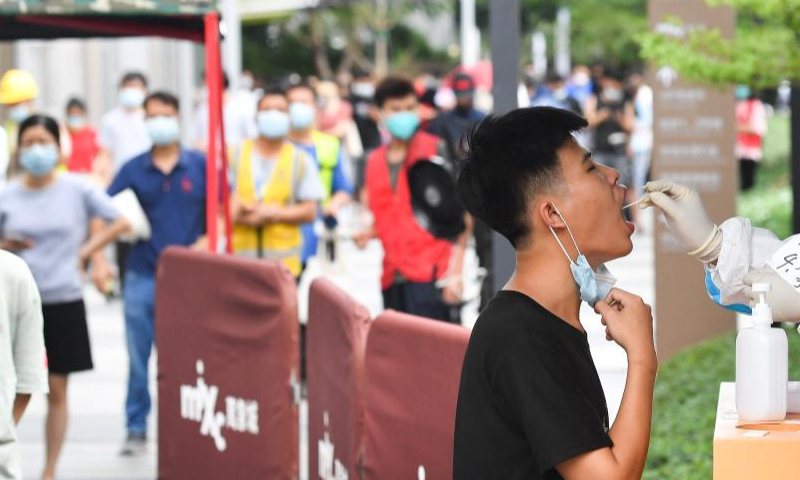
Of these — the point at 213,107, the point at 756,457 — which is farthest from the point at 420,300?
the point at 756,457

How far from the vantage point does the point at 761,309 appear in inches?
139

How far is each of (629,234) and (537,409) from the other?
1.49 ft

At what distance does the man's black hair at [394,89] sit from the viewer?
10.2m

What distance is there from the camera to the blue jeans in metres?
9.41

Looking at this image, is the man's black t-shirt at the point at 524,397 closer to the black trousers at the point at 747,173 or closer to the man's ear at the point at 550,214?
the man's ear at the point at 550,214

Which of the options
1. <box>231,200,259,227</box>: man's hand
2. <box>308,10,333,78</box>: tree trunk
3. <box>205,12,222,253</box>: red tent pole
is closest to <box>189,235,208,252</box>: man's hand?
<box>231,200,259,227</box>: man's hand

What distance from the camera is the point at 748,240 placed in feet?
12.0

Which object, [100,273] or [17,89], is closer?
[17,89]

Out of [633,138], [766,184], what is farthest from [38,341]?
[766,184]

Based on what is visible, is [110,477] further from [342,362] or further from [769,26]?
[769,26]

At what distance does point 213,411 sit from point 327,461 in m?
1.18

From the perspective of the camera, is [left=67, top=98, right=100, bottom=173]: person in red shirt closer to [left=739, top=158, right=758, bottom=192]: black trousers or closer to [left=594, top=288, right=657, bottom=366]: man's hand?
[left=739, top=158, right=758, bottom=192]: black trousers

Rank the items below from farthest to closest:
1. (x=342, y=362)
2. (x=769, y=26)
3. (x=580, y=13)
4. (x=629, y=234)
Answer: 1. (x=580, y=13)
2. (x=769, y=26)
3. (x=342, y=362)
4. (x=629, y=234)

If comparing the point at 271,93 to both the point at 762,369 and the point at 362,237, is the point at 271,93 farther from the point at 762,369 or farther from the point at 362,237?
the point at 762,369
